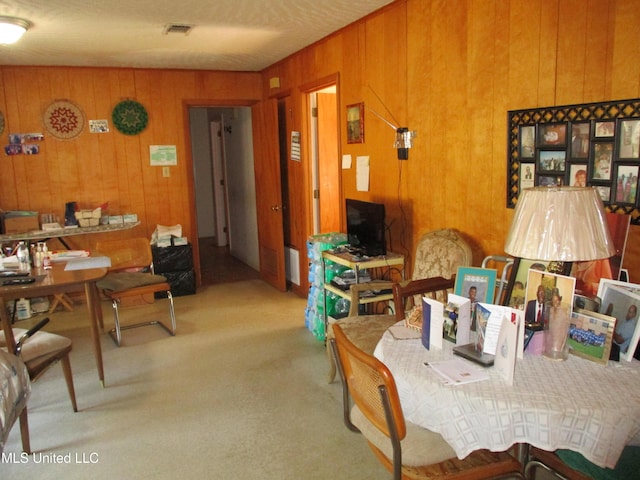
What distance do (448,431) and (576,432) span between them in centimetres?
39

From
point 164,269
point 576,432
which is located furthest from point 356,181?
point 576,432

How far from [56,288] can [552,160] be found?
2.95 metres

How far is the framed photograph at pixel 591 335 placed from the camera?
1838 mm

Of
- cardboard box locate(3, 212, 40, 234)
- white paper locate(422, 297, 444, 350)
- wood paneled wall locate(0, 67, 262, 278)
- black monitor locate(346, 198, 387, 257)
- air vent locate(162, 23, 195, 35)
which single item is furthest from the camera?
wood paneled wall locate(0, 67, 262, 278)

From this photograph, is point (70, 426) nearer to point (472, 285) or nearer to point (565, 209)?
point (472, 285)

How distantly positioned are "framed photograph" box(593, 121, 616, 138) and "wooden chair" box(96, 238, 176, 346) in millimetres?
3455

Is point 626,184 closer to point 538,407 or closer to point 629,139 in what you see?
point 629,139

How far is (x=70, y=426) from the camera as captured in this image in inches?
118

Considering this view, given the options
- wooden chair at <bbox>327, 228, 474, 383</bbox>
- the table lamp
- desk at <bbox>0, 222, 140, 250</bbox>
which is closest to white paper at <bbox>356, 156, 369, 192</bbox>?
wooden chair at <bbox>327, 228, 474, 383</bbox>

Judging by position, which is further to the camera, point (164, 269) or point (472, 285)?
point (164, 269)

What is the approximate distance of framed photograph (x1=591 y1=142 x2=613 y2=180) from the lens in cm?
228

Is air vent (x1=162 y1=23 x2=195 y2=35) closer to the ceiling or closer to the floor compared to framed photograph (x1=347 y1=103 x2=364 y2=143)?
closer to the ceiling

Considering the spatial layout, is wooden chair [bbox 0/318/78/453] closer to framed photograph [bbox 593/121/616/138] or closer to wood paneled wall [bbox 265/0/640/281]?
wood paneled wall [bbox 265/0/640/281]

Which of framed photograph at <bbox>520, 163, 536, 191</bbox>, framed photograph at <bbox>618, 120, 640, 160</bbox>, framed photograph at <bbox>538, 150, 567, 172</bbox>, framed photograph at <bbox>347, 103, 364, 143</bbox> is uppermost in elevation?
framed photograph at <bbox>347, 103, 364, 143</bbox>
